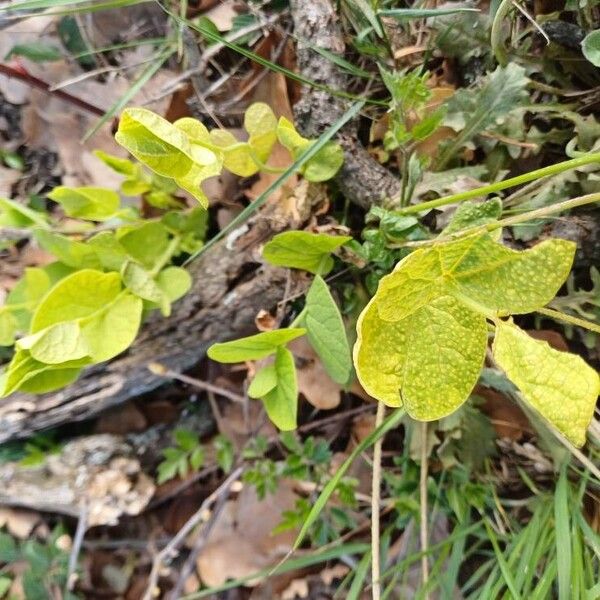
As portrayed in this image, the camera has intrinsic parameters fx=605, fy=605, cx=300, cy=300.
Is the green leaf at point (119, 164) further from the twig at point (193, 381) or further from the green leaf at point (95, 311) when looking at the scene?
the twig at point (193, 381)

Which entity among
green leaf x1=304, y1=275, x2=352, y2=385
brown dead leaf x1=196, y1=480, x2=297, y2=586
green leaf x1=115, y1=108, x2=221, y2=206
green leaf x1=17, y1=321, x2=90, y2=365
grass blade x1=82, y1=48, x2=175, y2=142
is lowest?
brown dead leaf x1=196, y1=480, x2=297, y2=586

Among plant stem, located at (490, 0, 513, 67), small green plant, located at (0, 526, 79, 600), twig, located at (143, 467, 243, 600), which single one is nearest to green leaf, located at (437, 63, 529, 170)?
plant stem, located at (490, 0, 513, 67)

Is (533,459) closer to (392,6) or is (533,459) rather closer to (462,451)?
(462,451)

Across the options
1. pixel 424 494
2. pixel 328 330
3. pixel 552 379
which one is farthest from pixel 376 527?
pixel 552 379

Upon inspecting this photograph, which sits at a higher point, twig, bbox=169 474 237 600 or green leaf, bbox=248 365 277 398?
green leaf, bbox=248 365 277 398

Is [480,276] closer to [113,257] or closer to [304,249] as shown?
[304,249]

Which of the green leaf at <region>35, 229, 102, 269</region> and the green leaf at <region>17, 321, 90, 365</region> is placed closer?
the green leaf at <region>17, 321, 90, 365</region>

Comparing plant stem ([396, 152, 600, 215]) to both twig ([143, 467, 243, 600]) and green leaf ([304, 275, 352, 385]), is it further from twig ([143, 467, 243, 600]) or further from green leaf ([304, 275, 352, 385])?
twig ([143, 467, 243, 600])

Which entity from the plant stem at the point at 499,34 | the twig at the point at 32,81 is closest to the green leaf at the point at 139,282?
the twig at the point at 32,81
